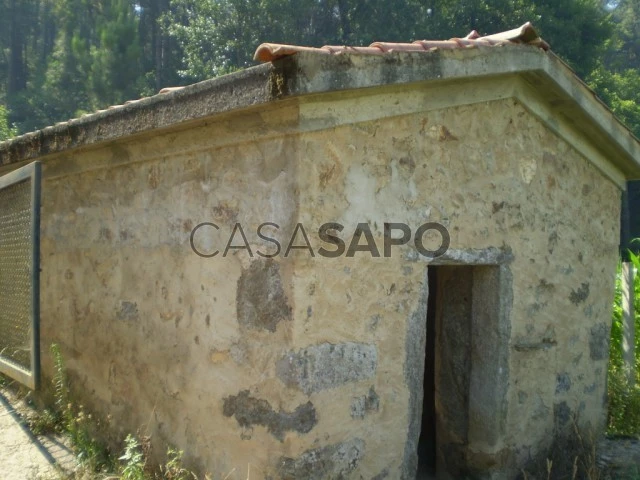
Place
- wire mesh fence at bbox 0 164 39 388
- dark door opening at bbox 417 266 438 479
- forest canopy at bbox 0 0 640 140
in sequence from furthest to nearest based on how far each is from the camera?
forest canopy at bbox 0 0 640 140
dark door opening at bbox 417 266 438 479
wire mesh fence at bbox 0 164 39 388

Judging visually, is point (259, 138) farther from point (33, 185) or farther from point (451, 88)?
point (33, 185)

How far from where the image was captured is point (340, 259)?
3.44 metres

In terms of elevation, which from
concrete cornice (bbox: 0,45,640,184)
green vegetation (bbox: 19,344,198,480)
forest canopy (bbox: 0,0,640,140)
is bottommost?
green vegetation (bbox: 19,344,198,480)

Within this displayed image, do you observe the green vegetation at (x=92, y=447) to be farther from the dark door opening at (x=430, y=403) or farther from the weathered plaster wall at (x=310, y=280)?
the dark door opening at (x=430, y=403)

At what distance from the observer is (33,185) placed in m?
4.47

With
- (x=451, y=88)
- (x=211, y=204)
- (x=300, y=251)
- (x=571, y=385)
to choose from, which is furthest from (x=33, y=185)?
(x=571, y=385)

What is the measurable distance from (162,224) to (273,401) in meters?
1.37

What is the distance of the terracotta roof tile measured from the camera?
2.97 meters

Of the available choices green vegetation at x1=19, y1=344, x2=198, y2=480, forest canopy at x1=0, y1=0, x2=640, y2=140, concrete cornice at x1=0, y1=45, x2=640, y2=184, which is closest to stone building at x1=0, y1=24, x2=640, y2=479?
concrete cornice at x1=0, y1=45, x2=640, y2=184

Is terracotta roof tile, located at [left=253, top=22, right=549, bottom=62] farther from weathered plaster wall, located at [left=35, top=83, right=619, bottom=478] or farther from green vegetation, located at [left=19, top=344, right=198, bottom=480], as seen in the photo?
green vegetation, located at [left=19, top=344, right=198, bottom=480]

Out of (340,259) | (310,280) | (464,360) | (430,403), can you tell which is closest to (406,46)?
(340,259)

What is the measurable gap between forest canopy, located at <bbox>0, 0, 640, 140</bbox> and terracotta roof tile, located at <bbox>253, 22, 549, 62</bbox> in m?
15.5

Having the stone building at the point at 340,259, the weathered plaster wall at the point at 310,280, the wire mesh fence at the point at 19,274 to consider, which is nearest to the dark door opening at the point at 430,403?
the stone building at the point at 340,259

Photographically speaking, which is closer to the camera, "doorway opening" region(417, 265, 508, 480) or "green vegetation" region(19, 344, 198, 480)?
"green vegetation" region(19, 344, 198, 480)
